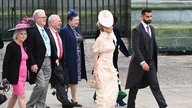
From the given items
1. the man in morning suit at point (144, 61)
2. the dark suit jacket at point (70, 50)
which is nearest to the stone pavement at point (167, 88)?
the dark suit jacket at point (70, 50)

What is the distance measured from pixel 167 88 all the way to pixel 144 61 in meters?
3.16

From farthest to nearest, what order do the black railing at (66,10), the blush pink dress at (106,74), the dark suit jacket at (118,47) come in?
the black railing at (66,10)
the dark suit jacket at (118,47)
the blush pink dress at (106,74)

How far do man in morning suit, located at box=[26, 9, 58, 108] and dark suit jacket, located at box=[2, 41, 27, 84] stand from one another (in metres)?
0.39

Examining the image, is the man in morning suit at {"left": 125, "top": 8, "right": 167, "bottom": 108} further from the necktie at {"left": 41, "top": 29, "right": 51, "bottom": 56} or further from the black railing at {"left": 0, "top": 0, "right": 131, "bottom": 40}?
the black railing at {"left": 0, "top": 0, "right": 131, "bottom": 40}

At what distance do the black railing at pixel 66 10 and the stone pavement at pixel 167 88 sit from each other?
3.22ft

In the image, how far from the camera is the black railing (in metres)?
17.5

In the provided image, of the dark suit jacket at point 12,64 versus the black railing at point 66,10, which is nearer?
the dark suit jacket at point 12,64

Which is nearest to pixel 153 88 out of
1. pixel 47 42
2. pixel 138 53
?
pixel 138 53

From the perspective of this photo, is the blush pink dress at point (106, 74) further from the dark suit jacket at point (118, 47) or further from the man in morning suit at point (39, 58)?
the dark suit jacket at point (118, 47)

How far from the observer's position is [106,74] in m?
8.91

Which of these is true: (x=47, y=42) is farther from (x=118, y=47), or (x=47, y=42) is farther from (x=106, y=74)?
(x=118, y=47)

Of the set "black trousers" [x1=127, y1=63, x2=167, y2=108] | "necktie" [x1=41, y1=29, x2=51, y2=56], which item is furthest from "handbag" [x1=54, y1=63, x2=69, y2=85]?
"black trousers" [x1=127, y1=63, x2=167, y2=108]

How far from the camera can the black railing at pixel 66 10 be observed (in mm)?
17500

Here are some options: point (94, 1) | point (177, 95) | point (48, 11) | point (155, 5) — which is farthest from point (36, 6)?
point (177, 95)
